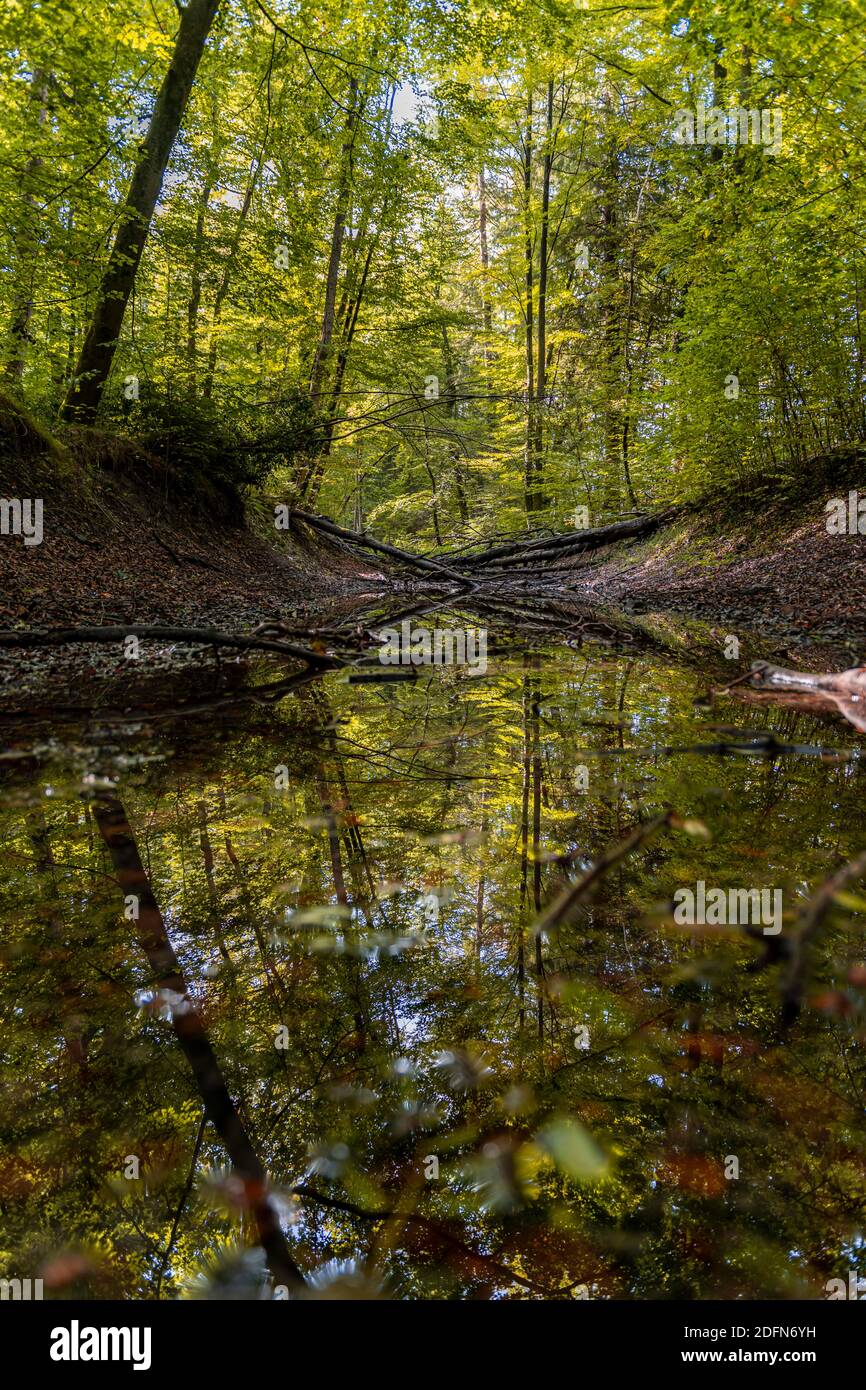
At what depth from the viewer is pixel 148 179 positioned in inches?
354

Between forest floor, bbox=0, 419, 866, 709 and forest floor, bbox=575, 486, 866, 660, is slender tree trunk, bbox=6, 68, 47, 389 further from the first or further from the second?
forest floor, bbox=575, 486, 866, 660

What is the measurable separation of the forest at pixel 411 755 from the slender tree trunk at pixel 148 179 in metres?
0.07

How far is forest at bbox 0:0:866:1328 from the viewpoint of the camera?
122cm

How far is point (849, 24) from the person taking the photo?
6.23 metres

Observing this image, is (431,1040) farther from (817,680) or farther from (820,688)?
(817,680)

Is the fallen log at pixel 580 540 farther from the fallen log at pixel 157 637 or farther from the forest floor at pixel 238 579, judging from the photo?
the fallen log at pixel 157 637

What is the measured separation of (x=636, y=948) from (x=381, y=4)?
48.7 ft

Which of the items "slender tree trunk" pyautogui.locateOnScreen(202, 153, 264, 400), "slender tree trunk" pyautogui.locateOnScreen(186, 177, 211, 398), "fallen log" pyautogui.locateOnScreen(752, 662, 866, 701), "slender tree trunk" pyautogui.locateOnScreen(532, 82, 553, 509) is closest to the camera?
"fallen log" pyautogui.locateOnScreen(752, 662, 866, 701)

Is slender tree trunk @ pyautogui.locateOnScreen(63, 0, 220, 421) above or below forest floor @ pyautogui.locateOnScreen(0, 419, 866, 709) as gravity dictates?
above

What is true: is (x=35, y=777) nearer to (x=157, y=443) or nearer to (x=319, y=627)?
(x=319, y=627)

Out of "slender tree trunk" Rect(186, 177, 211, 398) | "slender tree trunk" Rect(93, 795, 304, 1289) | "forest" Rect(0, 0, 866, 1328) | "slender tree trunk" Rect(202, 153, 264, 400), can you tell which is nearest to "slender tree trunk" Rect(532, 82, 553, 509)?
"forest" Rect(0, 0, 866, 1328)

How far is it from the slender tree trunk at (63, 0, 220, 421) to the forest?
74 millimetres
